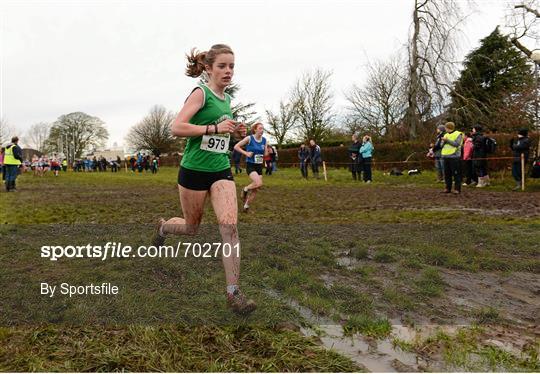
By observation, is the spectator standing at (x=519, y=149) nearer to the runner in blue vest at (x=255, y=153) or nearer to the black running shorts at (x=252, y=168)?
the runner in blue vest at (x=255, y=153)

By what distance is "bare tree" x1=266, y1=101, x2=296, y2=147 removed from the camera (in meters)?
43.4

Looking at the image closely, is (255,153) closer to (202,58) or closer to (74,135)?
(202,58)

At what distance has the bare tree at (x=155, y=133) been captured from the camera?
213ft

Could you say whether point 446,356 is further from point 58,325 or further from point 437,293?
point 58,325

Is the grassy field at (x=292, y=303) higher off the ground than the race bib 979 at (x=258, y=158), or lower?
lower

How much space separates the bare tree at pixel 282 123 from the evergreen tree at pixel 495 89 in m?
17.5

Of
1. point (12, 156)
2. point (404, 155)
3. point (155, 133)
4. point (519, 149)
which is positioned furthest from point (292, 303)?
point (155, 133)

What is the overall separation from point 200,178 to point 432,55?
2211cm

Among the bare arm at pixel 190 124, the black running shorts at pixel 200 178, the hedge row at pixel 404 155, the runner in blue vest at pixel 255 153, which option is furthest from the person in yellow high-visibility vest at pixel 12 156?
the hedge row at pixel 404 155

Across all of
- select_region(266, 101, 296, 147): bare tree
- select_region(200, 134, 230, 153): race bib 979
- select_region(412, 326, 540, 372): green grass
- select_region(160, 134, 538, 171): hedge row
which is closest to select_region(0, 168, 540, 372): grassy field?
select_region(412, 326, 540, 372): green grass

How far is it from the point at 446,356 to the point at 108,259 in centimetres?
372

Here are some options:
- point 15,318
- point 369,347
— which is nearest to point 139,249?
point 15,318

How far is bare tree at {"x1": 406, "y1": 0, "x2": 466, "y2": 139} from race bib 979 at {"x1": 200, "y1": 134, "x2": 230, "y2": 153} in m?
21.6

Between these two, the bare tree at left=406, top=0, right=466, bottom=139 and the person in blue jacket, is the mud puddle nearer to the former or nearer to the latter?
the person in blue jacket
